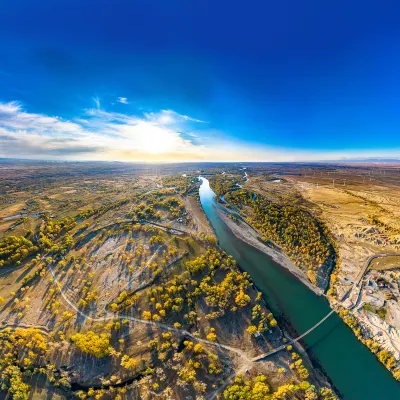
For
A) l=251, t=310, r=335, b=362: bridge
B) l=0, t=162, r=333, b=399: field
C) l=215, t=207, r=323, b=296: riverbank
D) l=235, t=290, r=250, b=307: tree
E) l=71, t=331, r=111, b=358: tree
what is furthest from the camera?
l=215, t=207, r=323, b=296: riverbank

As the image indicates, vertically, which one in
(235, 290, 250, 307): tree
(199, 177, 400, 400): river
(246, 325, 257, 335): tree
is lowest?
(199, 177, 400, 400): river

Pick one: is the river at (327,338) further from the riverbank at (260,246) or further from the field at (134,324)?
the field at (134,324)

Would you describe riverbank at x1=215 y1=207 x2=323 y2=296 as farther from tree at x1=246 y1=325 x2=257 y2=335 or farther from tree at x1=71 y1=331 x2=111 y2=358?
tree at x1=71 y1=331 x2=111 y2=358

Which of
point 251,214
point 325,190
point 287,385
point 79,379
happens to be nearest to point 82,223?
point 79,379

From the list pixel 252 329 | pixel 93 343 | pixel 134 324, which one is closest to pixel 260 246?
pixel 252 329

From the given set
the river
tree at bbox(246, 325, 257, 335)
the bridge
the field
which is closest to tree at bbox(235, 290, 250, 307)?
the field

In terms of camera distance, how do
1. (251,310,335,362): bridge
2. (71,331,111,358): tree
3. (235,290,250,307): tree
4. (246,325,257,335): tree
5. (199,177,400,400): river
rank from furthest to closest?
1. (235,290,250,307): tree
2. (246,325,257,335): tree
3. (251,310,335,362): bridge
4. (71,331,111,358): tree
5. (199,177,400,400): river

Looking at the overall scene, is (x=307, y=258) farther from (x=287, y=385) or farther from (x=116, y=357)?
(x=116, y=357)
